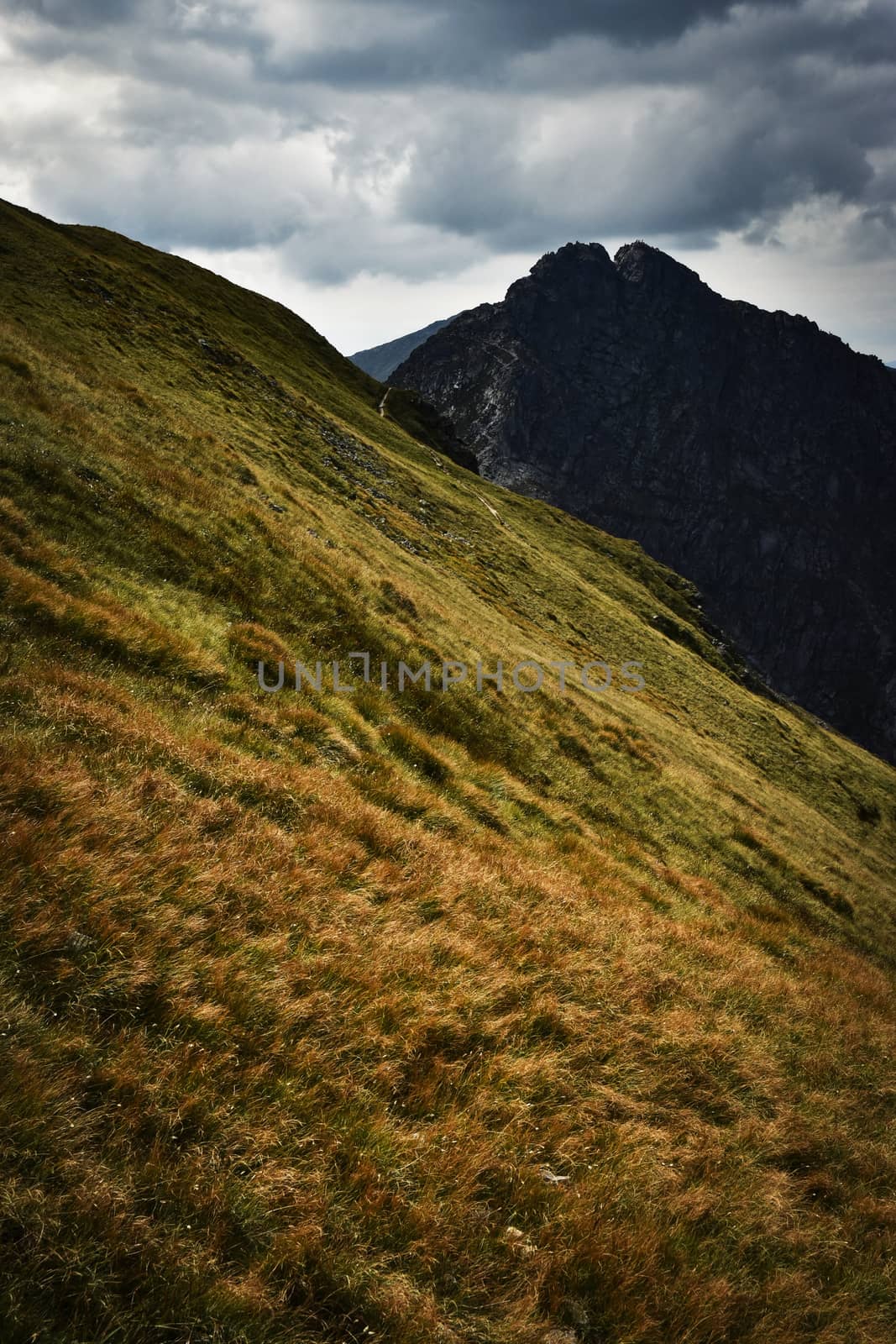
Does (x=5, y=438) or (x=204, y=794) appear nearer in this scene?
(x=204, y=794)

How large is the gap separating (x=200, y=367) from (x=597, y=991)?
2170 inches

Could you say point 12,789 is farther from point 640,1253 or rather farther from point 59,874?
point 640,1253

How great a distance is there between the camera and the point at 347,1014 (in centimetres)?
531

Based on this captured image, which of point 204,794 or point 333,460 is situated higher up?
point 333,460

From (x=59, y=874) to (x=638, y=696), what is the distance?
133 feet

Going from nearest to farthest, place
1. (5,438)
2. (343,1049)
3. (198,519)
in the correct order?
(343,1049) < (5,438) < (198,519)

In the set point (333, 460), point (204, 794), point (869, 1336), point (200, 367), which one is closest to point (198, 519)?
point (204, 794)

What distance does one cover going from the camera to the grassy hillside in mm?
3582

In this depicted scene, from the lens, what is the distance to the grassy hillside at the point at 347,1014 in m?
3.58

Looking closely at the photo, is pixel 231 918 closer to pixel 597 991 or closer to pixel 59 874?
pixel 59 874

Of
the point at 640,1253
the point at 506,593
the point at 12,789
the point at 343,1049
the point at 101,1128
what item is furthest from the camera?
the point at 506,593

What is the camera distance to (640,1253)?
445cm

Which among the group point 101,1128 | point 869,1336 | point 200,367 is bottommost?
point 869,1336

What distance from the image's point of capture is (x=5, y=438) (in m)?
14.1
